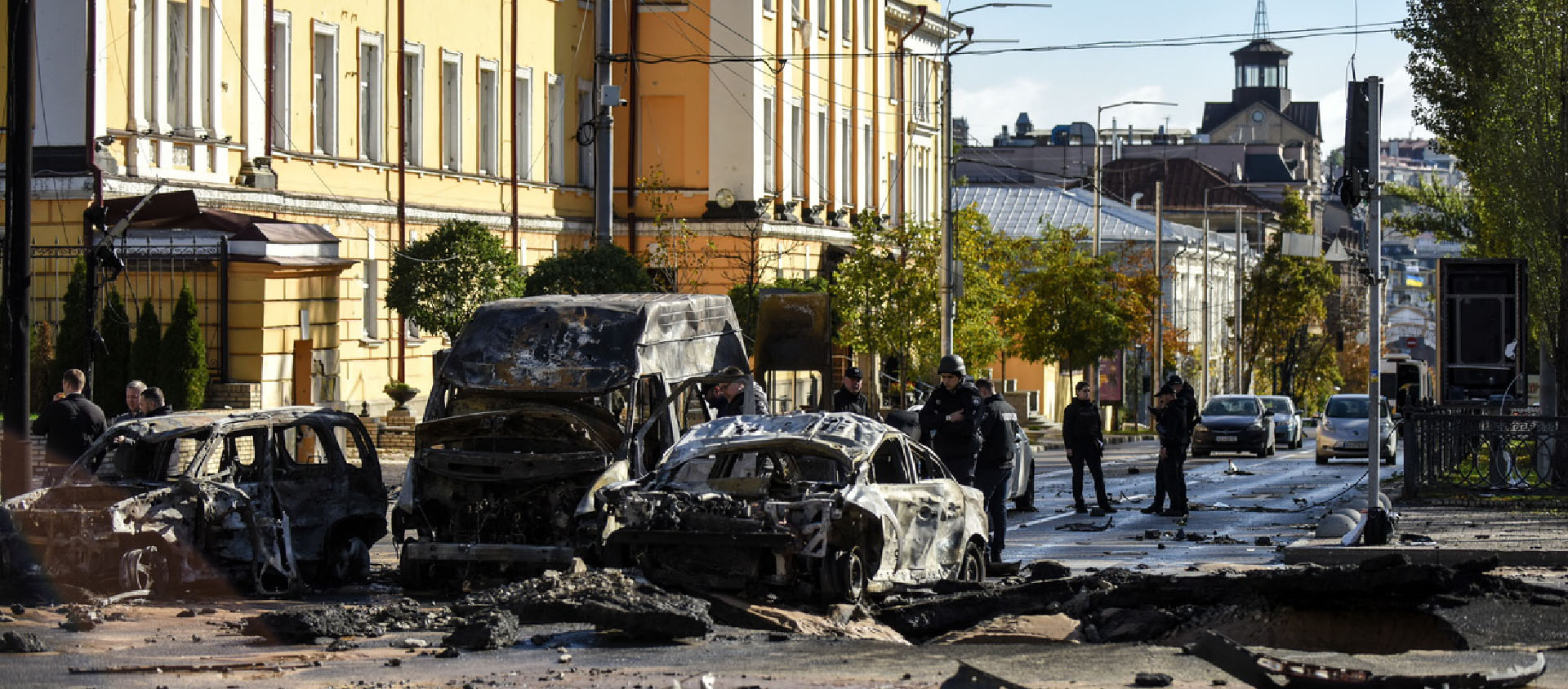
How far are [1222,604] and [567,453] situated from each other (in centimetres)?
519

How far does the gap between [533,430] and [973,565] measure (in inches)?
142

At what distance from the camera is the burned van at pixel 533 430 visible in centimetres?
1565

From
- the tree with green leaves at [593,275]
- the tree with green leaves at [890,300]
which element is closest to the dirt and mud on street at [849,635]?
the tree with green leaves at [593,275]

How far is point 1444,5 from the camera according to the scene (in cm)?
3884

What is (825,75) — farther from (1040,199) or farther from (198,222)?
(1040,199)

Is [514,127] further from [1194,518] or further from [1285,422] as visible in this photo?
[1285,422]

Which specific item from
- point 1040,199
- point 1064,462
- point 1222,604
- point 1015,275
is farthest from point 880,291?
point 1040,199

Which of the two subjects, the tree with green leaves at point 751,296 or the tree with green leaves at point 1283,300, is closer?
the tree with green leaves at point 751,296

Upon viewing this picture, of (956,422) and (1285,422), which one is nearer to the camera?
(956,422)

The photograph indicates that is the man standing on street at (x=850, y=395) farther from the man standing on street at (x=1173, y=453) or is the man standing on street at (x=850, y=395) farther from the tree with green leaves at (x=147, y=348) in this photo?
the tree with green leaves at (x=147, y=348)

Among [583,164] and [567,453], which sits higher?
[583,164]

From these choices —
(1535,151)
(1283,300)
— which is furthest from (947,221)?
(1283,300)

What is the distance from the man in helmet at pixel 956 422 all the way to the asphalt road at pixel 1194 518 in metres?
1.37

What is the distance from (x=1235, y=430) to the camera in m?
45.5
